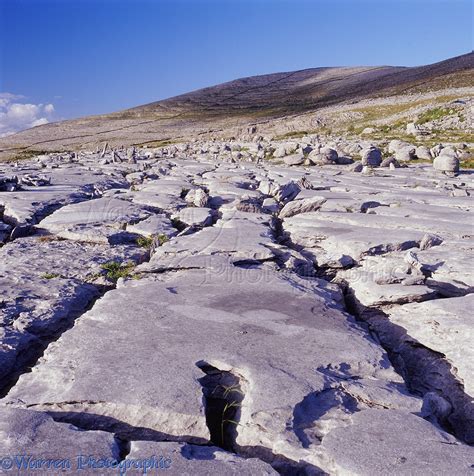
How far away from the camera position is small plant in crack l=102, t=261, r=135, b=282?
5070 mm

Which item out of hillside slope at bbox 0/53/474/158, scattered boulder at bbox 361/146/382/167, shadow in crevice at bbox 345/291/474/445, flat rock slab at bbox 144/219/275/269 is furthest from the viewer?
hillside slope at bbox 0/53/474/158

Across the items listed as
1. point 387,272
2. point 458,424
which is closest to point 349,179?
point 387,272

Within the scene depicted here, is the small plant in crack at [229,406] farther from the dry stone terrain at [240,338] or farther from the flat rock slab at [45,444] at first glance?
the flat rock slab at [45,444]

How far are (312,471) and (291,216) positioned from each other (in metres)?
5.81

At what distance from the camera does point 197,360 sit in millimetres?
3201

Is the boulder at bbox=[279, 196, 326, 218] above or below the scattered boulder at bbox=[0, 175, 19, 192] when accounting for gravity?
below

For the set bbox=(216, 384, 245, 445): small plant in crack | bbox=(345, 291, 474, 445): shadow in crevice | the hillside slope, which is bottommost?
bbox=(345, 291, 474, 445): shadow in crevice

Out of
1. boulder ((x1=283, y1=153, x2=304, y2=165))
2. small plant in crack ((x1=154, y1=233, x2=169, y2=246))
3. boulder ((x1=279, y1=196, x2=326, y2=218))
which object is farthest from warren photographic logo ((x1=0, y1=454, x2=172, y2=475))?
boulder ((x1=283, y1=153, x2=304, y2=165))

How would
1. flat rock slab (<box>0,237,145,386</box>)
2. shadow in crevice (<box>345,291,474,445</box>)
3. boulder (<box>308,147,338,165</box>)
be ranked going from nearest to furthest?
shadow in crevice (<box>345,291,474,445</box>) < flat rock slab (<box>0,237,145,386</box>) < boulder (<box>308,147,338,165</box>)

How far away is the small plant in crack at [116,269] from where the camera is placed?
16.6 feet

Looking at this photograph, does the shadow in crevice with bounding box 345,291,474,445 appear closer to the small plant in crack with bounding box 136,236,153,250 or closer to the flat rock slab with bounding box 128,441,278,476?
the flat rock slab with bounding box 128,441,278,476

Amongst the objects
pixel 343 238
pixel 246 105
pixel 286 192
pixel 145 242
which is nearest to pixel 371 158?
pixel 286 192

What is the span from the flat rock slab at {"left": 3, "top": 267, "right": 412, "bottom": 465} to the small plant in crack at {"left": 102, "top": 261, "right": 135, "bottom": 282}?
0.56 m

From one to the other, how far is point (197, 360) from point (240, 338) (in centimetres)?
47
